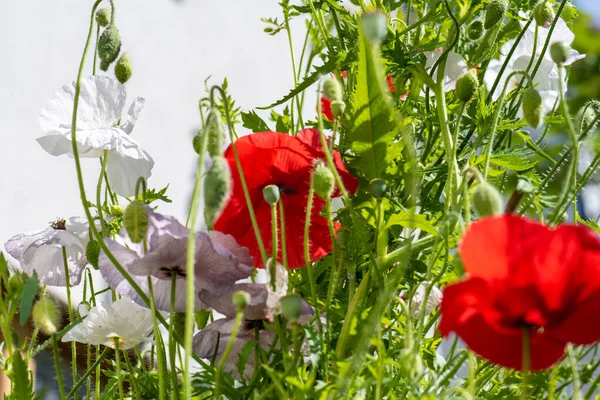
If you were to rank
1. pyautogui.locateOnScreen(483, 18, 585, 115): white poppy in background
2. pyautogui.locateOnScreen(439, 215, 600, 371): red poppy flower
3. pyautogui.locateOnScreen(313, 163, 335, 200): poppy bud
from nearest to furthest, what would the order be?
pyautogui.locateOnScreen(439, 215, 600, 371): red poppy flower, pyautogui.locateOnScreen(313, 163, 335, 200): poppy bud, pyautogui.locateOnScreen(483, 18, 585, 115): white poppy in background

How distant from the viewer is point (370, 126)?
1.62 ft

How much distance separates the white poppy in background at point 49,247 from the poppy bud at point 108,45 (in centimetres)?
13

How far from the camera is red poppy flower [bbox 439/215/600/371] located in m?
0.31

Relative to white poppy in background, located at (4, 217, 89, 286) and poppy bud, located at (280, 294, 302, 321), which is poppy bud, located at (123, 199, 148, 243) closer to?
poppy bud, located at (280, 294, 302, 321)

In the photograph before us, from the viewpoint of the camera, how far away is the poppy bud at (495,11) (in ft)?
1.72

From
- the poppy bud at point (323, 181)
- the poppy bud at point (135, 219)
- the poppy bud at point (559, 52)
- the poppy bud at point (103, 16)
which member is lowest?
the poppy bud at point (135, 219)

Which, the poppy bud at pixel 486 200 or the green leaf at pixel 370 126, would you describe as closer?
the poppy bud at pixel 486 200

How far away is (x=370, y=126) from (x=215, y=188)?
17cm

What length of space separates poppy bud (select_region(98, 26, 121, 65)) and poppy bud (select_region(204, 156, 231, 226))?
216 millimetres

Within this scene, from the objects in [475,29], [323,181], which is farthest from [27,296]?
[475,29]

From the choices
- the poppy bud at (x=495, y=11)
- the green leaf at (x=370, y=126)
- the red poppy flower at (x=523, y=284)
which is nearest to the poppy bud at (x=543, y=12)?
the poppy bud at (x=495, y=11)

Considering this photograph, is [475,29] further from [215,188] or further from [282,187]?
[215,188]

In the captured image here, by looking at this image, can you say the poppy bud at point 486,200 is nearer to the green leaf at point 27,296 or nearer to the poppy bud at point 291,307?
the poppy bud at point 291,307

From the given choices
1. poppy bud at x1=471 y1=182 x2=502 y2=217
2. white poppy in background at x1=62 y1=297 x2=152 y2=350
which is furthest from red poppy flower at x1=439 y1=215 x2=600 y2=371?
white poppy in background at x1=62 y1=297 x2=152 y2=350
